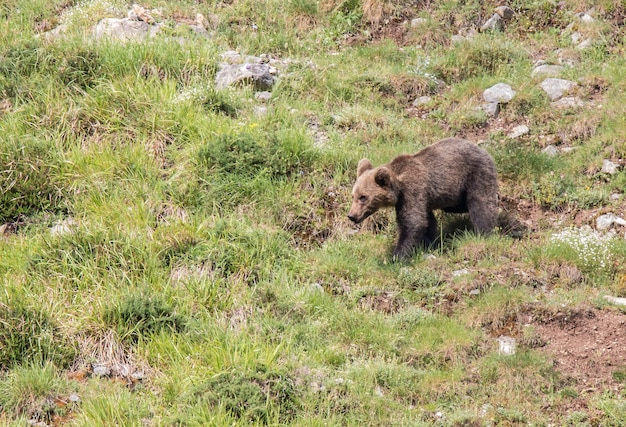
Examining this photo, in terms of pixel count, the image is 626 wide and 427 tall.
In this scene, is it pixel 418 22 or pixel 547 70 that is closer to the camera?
pixel 547 70

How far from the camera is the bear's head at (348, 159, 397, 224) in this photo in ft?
30.3

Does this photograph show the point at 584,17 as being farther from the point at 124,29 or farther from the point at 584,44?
the point at 124,29

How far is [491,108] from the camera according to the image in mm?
11344

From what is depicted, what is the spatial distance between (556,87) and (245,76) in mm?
3973

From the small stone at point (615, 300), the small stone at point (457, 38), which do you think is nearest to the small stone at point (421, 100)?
the small stone at point (457, 38)

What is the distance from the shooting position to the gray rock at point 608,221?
9.25 metres

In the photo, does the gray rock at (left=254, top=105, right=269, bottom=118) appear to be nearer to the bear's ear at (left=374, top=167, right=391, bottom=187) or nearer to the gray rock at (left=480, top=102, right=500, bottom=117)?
the bear's ear at (left=374, top=167, right=391, bottom=187)

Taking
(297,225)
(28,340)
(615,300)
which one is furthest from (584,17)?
(28,340)

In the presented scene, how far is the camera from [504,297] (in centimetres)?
815

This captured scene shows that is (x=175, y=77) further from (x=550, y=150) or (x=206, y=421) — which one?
(x=206, y=421)

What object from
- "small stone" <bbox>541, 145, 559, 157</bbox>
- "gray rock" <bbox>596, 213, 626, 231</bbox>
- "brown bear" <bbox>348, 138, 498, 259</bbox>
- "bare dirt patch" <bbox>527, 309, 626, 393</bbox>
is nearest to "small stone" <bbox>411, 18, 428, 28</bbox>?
"small stone" <bbox>541, 145, 559, 157</bbox>

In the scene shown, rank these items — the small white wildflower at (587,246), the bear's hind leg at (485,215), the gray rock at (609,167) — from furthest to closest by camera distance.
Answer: the gray rock at (609,167) < the bear's hind leg at (485,215) < the small white wildflower at (587,246)

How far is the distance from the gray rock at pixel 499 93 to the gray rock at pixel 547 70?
48 centimetres

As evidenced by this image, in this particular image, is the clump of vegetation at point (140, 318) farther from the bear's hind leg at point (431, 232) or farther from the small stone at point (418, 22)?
the small stone at point (418, 22)
